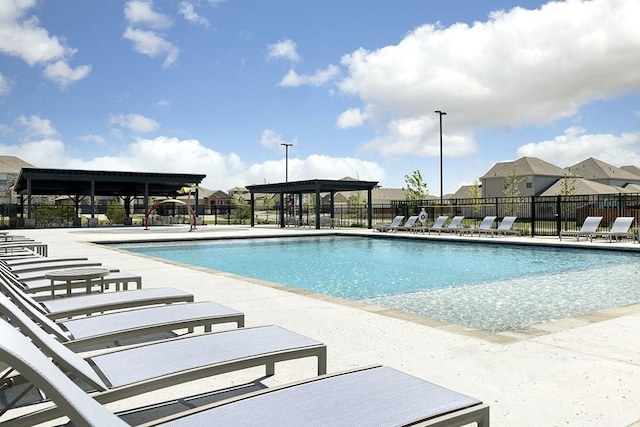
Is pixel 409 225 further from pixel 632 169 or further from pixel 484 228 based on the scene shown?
pixel 632 169

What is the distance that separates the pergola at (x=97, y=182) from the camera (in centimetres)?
3017

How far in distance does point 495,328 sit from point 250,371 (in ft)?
10.8

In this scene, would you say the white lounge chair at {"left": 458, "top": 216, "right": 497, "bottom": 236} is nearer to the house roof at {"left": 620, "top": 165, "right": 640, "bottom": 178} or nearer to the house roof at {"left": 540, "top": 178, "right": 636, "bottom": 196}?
the house roof at {"left": 540, "top": 178, "right": 636, "bottom": 196}

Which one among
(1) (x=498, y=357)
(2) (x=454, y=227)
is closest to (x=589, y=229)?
(2) (x=454, y=227)

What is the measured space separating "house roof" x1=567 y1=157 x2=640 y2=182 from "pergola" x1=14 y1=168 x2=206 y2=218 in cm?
4471

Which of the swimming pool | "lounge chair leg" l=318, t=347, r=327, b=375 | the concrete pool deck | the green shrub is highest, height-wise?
the green shrub

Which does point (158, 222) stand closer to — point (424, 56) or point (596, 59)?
point (424, 56)

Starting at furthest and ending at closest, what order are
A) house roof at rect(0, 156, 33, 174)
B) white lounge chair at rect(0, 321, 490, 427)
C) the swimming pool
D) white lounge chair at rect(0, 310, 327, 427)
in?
1. house roof at rect(0, 156, 33, 174)
2. the swimming pool
3. white lounge chair at rect(0, 310, 327, 427)
4. white lounge chair at rect(0, 321, 490, 427)

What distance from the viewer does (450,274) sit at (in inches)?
423

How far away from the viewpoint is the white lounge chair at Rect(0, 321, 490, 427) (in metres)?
1.67

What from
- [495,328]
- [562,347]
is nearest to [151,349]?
[562,347]

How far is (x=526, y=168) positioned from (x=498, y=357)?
53292 mm

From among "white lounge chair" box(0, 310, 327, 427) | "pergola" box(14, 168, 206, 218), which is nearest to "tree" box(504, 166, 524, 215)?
"pergola" box(14, 168, 206, 218)

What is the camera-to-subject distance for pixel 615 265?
473 inches
